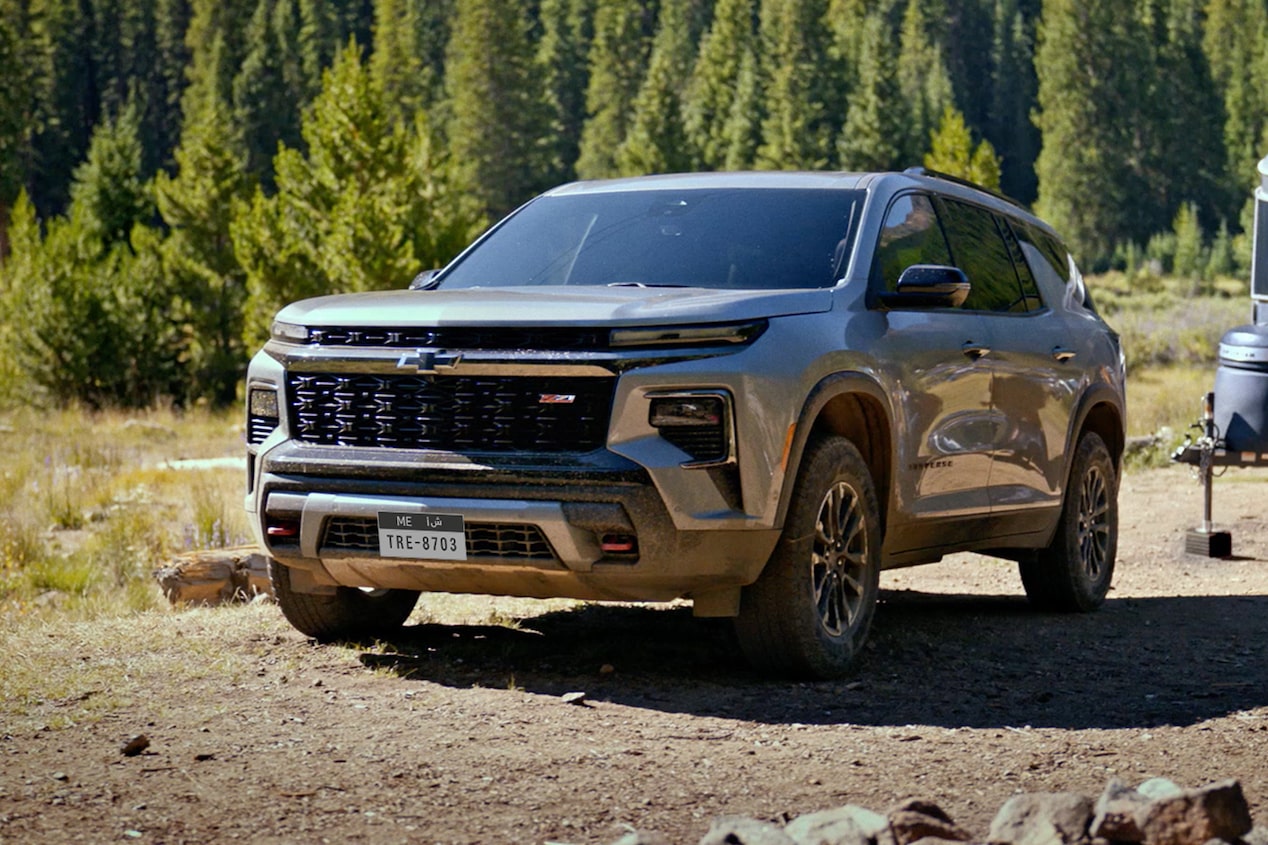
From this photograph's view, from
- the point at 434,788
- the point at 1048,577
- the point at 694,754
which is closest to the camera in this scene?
→ the point at 434,788

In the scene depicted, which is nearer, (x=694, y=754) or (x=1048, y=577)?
(x=694, y=754)

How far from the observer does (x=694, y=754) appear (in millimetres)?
5078

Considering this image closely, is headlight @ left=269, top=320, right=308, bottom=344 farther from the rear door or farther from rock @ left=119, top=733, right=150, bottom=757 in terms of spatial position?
the rear door

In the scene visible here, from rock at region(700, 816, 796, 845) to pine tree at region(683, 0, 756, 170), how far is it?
79.1 m

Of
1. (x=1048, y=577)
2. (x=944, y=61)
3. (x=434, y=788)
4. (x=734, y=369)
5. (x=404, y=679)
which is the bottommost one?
(x=944, y=61)

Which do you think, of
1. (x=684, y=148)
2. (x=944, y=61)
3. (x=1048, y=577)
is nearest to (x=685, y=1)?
(x=944, y=61)

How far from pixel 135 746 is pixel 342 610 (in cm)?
188

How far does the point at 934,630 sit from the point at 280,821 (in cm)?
421

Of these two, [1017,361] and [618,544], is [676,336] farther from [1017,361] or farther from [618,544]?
[1017,361]

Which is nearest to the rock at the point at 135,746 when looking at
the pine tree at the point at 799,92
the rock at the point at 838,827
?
the rock at the point at 838,827

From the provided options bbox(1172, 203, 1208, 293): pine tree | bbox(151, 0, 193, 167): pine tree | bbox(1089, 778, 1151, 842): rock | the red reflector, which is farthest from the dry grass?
bbox(151, 0, 193, 167): pine tree

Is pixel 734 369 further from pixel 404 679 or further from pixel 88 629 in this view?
pixel 88 629

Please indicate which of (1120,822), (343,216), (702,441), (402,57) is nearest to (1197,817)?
(1120,822)

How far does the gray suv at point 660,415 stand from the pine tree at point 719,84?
7560 centimetres
